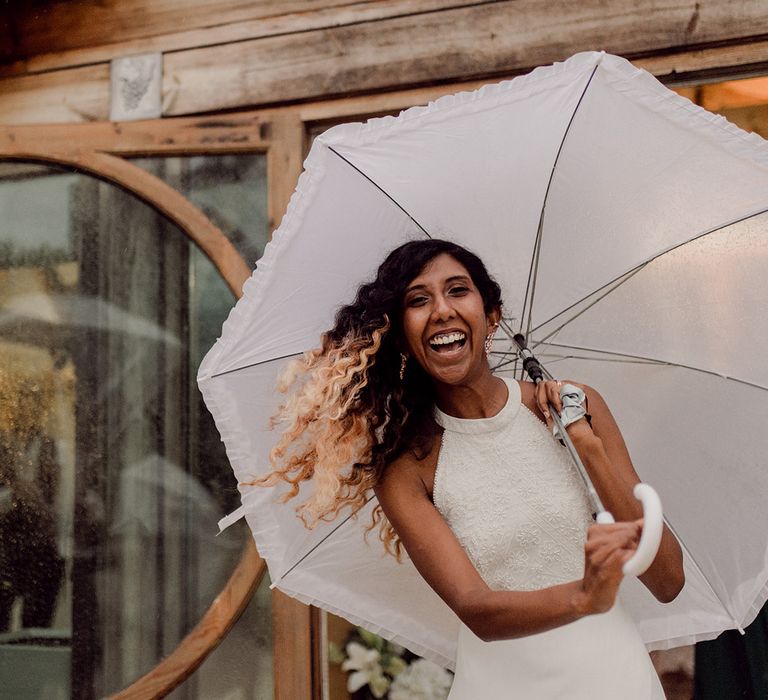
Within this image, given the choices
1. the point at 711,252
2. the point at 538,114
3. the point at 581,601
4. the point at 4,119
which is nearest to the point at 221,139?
the point at 4,119

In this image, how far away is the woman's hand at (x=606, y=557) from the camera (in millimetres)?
1267

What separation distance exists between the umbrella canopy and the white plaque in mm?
1629

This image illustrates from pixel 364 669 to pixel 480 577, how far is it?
154 centimetres

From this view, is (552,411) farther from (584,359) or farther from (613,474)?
(584,359)

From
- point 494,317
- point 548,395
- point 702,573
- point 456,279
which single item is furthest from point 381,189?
point 702,573

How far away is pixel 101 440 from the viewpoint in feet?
10.2

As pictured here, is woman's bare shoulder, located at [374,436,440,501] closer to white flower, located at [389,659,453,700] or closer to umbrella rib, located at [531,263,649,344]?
umbrella rib, located at [531,263,649,344]

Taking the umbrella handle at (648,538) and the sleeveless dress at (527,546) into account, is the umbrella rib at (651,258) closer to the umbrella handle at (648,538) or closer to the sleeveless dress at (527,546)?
the sleeveless dress at (527,546)

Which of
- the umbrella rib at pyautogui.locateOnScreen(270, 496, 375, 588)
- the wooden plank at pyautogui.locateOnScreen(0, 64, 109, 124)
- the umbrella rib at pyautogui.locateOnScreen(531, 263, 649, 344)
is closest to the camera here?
the umbrella rib at pyautogui.locateOnScreen(531, 263, 649, 344)

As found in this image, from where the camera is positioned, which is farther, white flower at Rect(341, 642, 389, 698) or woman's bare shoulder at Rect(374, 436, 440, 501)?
white flower at Rect(341, 642, 389, 698)

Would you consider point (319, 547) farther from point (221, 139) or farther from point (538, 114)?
point (221, 139)

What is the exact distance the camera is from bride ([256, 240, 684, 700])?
1739 millimetres

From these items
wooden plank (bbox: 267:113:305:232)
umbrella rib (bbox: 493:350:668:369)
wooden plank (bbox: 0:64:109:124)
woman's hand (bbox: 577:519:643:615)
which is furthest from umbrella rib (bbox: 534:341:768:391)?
wooden plank (bbox: 0:64:109:124)

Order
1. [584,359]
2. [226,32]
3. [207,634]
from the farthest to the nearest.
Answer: [226,32]
[207,634]
[584,359]
